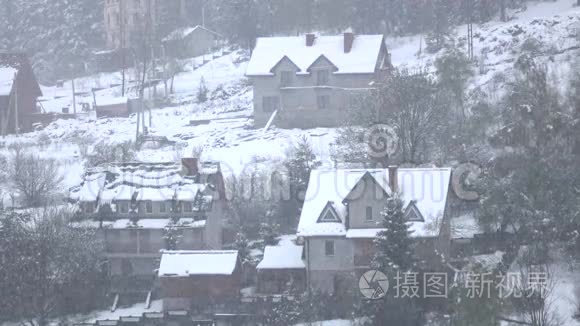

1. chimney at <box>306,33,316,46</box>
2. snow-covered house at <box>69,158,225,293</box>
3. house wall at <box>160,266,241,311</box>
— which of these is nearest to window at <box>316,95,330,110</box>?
chimney at <box>306,33,316,46</box>

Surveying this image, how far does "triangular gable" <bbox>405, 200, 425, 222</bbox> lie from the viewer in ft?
103

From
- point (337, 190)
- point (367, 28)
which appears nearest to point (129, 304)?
point (337, 190)

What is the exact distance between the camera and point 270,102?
154 feet

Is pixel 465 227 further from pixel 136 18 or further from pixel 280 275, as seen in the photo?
pixel 136 18

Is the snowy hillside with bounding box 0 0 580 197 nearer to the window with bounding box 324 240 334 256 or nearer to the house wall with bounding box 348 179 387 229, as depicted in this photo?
the house wall with bounding box 348 179 387 229

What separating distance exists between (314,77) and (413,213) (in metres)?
16.1

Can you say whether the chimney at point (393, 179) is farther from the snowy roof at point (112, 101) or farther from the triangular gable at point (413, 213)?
the snowy roof at point (112, 101)

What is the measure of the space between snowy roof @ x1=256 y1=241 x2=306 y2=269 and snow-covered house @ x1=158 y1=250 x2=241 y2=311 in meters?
0.98

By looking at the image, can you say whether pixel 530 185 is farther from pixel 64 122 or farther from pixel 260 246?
pixel 64 122

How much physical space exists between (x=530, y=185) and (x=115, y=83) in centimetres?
3167

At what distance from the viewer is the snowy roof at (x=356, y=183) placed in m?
31.6

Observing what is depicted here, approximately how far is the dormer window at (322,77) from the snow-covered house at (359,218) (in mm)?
14642

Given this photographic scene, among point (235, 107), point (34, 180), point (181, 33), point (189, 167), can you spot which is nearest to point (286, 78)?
point (235, 107)

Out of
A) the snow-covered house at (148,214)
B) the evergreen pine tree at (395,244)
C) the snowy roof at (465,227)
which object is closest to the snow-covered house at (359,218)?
the evergreen pine tree at (395,244)
